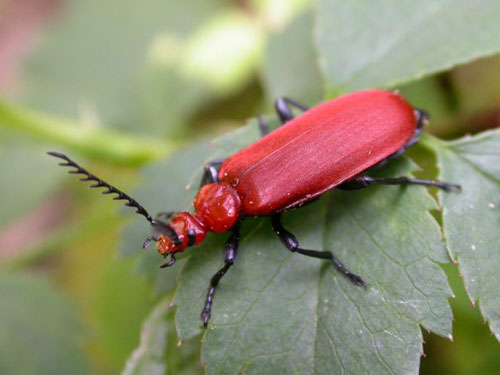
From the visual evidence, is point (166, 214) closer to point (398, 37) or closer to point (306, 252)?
point (306, 252)

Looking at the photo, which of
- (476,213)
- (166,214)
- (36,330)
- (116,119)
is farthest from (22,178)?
(476,213)

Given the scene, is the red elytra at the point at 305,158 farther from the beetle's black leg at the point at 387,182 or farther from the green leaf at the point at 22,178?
the green leaf at the point at 22,178

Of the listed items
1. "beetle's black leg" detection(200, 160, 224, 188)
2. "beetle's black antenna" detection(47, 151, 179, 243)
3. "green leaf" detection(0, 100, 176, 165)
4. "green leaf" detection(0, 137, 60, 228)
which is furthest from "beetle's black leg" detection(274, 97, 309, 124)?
"green leaf" detection(0, 137, 60, 228)

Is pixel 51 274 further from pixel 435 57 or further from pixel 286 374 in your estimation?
pixel 435 57

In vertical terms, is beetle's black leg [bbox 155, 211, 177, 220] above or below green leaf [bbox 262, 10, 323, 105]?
above

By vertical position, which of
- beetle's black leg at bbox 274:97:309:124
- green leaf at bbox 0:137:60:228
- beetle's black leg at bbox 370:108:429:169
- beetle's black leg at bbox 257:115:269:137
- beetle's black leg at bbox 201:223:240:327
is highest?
green leaf at bbox 0:137:60:228

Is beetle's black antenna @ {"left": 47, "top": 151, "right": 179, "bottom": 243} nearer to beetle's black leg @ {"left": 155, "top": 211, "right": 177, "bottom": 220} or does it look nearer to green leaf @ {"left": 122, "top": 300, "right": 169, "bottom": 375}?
beetle's black leg @ {"left": 155, "top": 211, "right": 177, "bottom": 220}
